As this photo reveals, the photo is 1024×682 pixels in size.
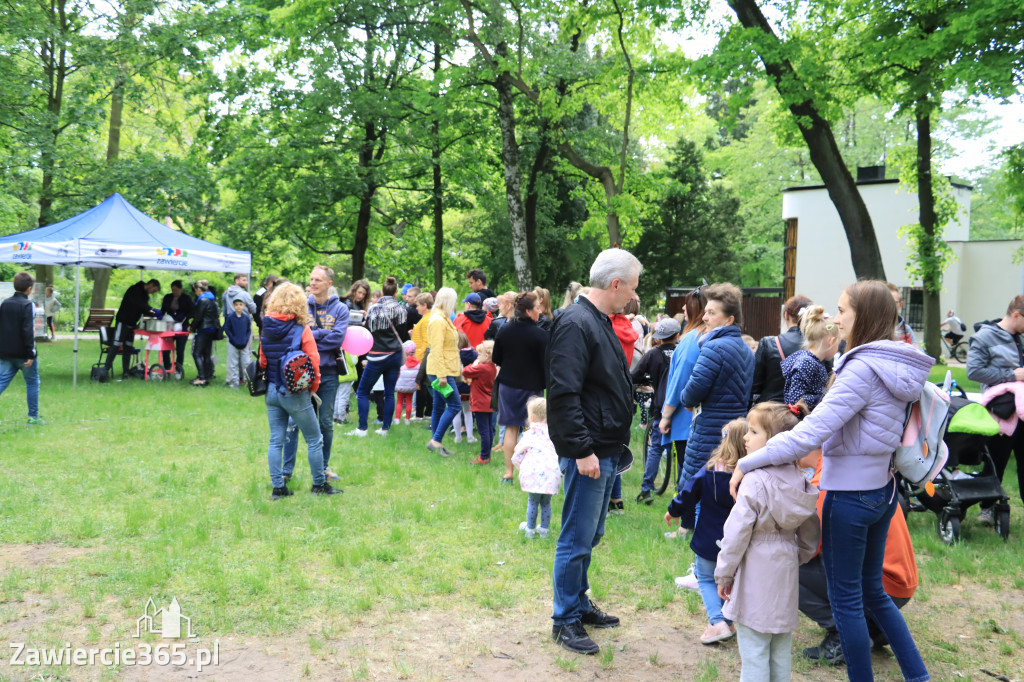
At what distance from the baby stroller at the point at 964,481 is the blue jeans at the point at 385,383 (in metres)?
6.01

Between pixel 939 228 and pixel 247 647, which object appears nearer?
pixel 247 647

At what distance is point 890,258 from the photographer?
29250 mm

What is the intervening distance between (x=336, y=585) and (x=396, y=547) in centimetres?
81

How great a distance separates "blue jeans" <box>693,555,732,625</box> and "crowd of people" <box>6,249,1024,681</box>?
11mm

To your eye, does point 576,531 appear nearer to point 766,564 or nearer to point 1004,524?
point 766,564

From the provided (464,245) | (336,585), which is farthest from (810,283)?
(336,585)

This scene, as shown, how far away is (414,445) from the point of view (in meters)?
9.80

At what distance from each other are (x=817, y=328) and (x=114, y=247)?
12.5 m

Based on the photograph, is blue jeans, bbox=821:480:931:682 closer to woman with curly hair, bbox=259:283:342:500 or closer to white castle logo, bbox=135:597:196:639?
white castle logo, bbox=135:597:196:639

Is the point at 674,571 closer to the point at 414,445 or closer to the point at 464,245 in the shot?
the point at 414,445

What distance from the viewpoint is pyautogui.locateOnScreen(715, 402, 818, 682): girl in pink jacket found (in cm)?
345

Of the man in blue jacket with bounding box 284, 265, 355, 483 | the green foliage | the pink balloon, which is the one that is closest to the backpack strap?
the man in blue jacket with bounding box 284, 265, 355, 483

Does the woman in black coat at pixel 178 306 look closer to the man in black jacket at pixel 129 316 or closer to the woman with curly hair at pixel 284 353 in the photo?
the man in black jacket at pixel 129 316

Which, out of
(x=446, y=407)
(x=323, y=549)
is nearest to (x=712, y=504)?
(x=323, y=549)
